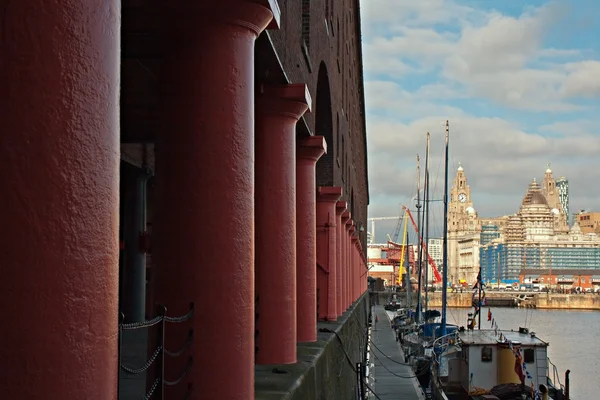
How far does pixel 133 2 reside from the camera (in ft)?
19.7

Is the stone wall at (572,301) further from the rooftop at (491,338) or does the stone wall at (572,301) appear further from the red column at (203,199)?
the red column at (203,199)

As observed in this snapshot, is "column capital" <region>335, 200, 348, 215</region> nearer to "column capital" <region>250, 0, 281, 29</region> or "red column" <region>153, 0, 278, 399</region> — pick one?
"column capital" <region>250, 0, 281, 29</region>

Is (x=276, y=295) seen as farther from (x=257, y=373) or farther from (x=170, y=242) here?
(x=170, y=242)

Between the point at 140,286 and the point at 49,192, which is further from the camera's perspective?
the point at 140,286

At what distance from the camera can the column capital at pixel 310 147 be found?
11.9 metres

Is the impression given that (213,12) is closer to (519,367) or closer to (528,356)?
(519,367)

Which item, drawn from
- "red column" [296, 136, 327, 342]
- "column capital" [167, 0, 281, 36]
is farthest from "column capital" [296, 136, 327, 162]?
"column capital" [167, 0, 281, 36]

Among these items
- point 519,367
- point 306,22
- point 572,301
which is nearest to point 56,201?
point 306,22

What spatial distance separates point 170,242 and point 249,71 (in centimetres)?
133

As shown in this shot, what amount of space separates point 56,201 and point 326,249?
14342 mm

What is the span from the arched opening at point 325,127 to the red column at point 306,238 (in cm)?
755

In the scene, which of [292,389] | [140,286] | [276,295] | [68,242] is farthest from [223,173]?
Result: [140,286]

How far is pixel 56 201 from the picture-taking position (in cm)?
265

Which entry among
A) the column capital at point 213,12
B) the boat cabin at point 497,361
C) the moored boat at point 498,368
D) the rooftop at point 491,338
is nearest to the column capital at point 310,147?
the column capital at point 213,12
